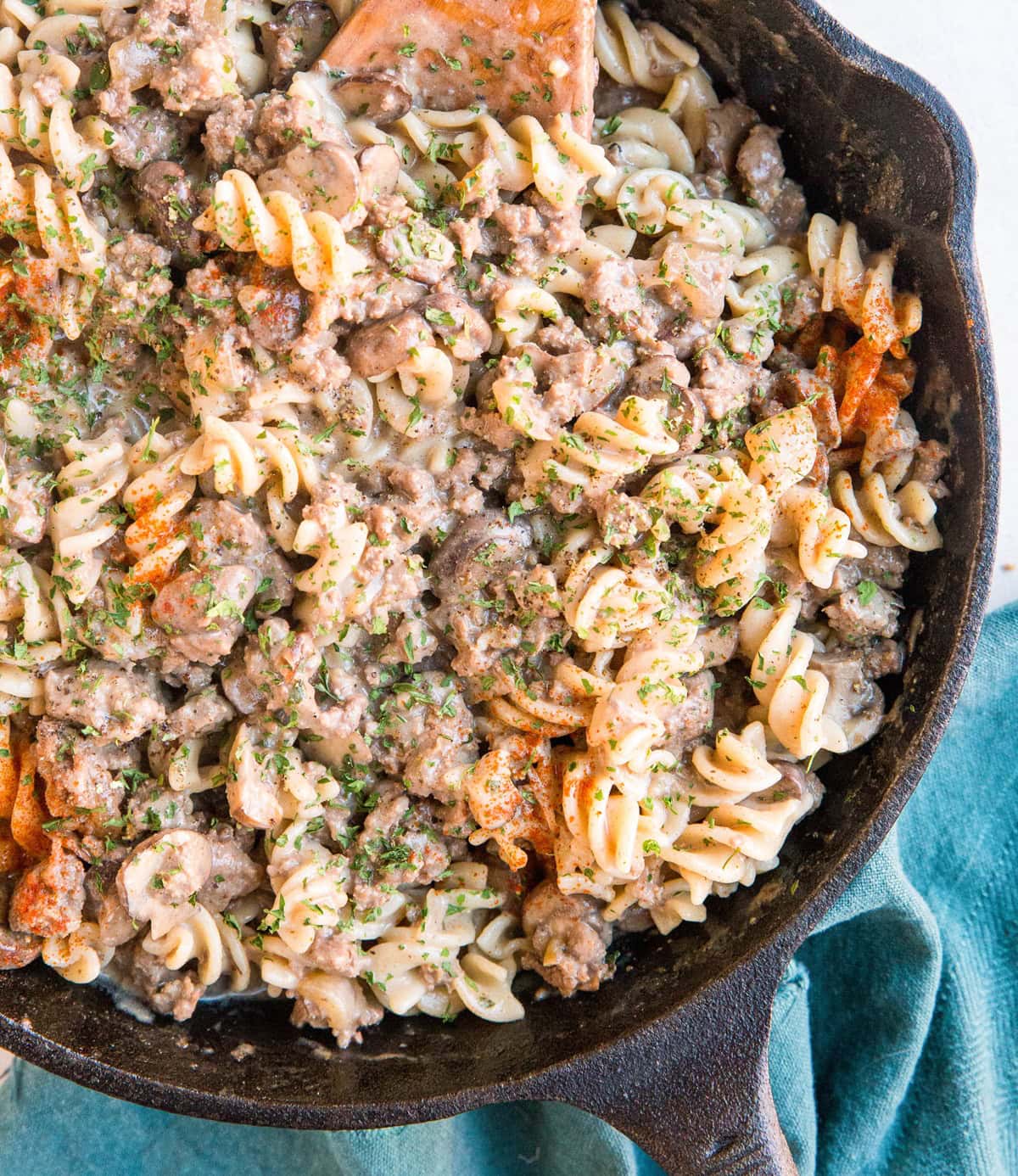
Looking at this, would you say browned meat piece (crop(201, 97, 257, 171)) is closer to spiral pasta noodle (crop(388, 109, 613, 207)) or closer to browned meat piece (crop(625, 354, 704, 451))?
spiral pasta noodle (crop(388, 109, 613, 207))

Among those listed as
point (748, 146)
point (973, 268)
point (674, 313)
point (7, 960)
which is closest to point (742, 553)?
point (674, 313)

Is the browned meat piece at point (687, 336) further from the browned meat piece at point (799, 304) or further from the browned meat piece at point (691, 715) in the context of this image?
the browned meat piece at point (691, 715)

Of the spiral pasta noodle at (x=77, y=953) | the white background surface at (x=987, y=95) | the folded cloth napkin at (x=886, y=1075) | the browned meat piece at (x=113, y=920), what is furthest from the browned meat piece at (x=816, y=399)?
the spiral pasta noodle at (x=77, y=953)

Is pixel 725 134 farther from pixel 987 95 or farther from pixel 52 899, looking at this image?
pixel 52 899

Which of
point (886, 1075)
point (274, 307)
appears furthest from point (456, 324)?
point (886, 1075)

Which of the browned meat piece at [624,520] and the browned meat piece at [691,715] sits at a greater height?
the browned meat piece at [624,520]

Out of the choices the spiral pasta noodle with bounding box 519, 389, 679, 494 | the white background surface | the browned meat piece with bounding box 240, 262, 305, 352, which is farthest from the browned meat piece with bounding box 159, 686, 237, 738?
the white background surface

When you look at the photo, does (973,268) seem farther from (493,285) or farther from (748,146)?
(493,285)
